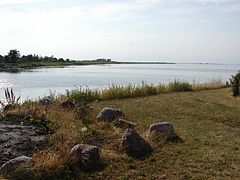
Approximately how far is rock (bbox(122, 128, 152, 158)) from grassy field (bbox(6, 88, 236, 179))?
13cm

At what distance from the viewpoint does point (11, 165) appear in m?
5.75

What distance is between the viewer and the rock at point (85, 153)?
6125 mm

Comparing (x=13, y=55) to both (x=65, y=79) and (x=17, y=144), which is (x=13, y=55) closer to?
(x=65, y=79)

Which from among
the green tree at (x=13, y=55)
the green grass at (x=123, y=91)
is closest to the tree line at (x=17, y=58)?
the green tree at (x=13, y=55)

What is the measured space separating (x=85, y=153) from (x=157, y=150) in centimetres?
143

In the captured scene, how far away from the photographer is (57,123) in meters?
8.64

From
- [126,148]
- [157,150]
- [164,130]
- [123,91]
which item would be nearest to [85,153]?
[126,148]

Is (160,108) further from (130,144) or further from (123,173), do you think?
(123,173)

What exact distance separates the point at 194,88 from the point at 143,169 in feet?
49.1

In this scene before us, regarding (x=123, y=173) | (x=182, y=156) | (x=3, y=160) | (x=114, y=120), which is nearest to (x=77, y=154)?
(x=123, y=173)

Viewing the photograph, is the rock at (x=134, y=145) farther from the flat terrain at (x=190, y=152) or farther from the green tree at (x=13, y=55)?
the green tree at (x=13, y=55)

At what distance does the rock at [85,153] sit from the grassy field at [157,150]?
132 millimetres

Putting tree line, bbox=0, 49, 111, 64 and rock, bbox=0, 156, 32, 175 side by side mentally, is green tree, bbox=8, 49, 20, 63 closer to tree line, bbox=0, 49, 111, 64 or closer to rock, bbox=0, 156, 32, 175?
tree line, bbox=0, 49, 111, 64

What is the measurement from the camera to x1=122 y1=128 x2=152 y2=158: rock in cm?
676
